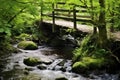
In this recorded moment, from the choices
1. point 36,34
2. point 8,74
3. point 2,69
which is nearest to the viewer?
point 8,74

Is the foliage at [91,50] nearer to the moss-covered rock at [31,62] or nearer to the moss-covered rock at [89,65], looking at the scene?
the moss-covered rock at [89,65]

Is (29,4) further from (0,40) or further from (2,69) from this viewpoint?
(0,40)

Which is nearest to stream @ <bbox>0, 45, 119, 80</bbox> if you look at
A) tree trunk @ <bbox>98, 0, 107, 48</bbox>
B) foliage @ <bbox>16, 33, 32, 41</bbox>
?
tree trunk @ <bbox>98, 0, 107, 48</bbox>

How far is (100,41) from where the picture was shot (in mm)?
11805

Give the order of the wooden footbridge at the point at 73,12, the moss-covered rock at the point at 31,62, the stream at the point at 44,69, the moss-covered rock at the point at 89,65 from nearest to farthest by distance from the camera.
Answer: the wooden footbridge at the point at 73,12 < the stream at the point at 44,69 < the moss-covered rock at the point at 89,65 < the moss-covered rock at the point at 31,62

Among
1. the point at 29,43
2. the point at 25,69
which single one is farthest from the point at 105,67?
the point at 29,43

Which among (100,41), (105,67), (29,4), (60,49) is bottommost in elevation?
(60,49)

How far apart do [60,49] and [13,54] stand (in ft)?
10.6

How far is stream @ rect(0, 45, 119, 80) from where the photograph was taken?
35.1 feet

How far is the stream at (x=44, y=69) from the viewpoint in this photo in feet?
35.1

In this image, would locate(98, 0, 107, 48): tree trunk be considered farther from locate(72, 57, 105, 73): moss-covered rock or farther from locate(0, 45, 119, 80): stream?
locate(0, 45, 119, 80): stream

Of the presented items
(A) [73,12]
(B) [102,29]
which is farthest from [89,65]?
(A) [73,12]

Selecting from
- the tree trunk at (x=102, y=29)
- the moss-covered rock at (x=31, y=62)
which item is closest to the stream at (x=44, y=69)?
the moss-covered rock at (x=31, y=62)

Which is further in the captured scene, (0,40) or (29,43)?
(29,43)
